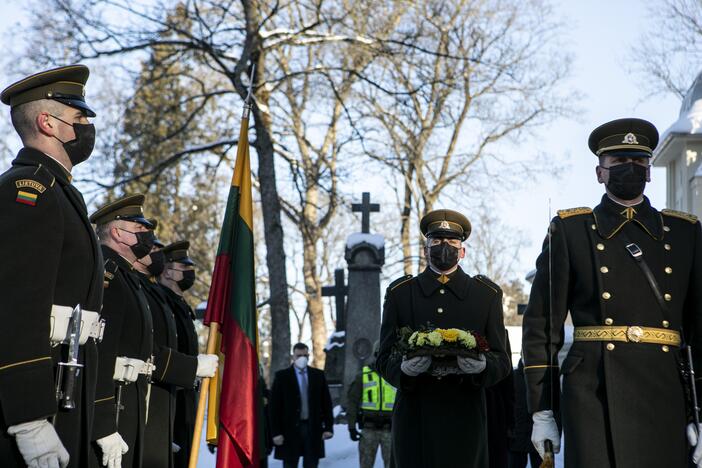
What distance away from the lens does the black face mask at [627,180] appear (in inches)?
245

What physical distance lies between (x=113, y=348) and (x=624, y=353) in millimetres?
2976

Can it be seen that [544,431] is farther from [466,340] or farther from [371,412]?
[371,412]

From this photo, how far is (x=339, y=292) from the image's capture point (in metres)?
26.6

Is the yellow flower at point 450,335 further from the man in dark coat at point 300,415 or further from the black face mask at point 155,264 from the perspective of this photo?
the man in dark coat at point 300,415

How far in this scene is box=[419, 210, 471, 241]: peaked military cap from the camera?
341 inches

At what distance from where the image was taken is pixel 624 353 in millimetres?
5957

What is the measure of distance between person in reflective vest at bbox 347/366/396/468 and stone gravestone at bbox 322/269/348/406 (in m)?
10.2

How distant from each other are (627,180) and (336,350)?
20148 millimetres

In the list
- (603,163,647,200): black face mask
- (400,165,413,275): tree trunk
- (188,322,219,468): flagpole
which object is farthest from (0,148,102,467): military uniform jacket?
(400,165,413,275): tree trunk

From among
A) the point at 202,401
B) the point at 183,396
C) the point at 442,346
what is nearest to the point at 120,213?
→ the point at 202,401

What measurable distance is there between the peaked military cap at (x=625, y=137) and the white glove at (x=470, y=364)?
6.51 feet

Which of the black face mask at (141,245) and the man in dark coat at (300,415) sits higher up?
the black face mask at (141,245)

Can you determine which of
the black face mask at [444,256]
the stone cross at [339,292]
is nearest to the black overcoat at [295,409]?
the black face mask at [444,256]

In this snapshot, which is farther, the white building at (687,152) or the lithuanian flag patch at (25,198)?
the white building at (687,152)
